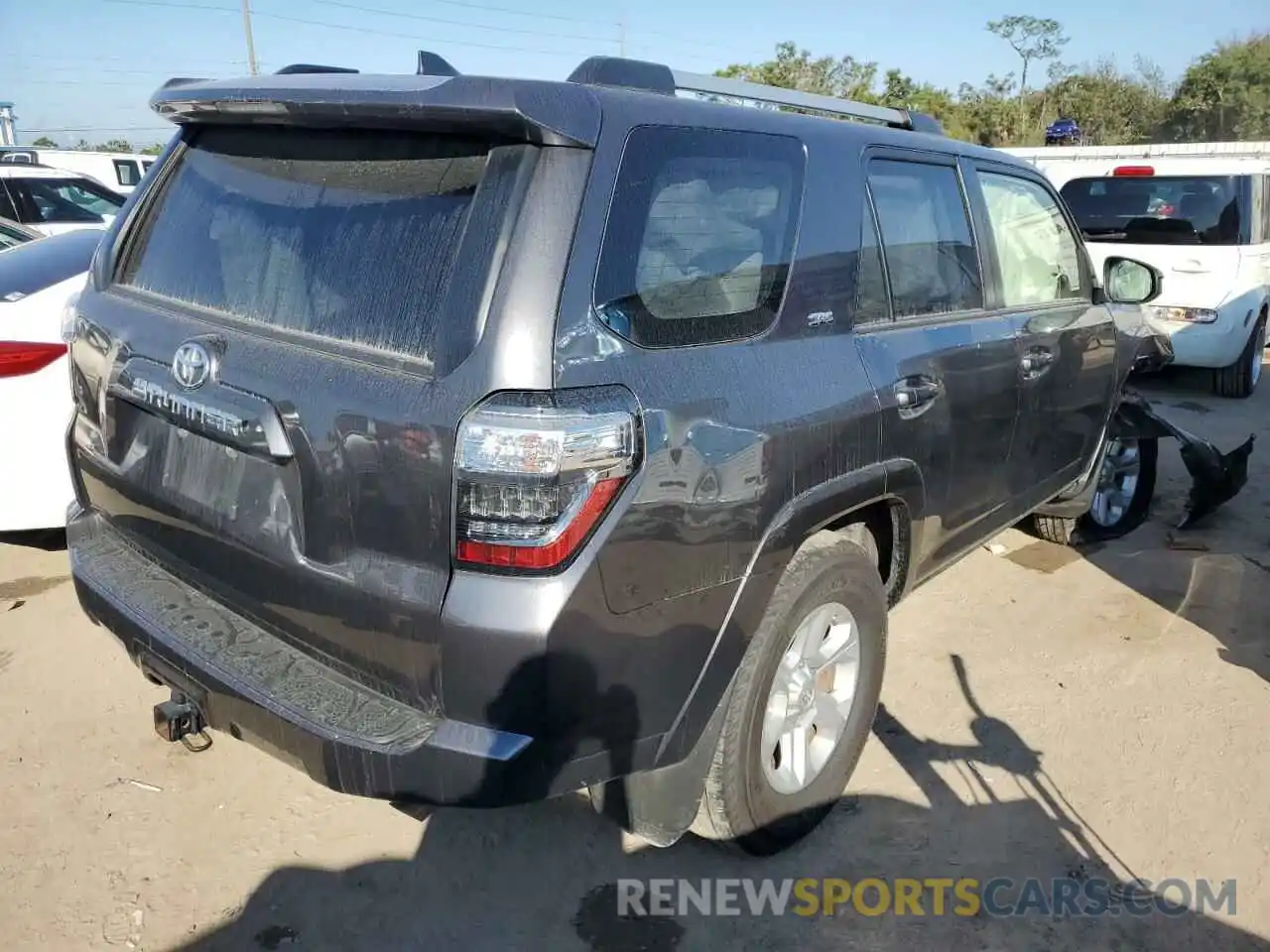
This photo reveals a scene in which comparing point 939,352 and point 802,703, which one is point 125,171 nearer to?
point 939,352

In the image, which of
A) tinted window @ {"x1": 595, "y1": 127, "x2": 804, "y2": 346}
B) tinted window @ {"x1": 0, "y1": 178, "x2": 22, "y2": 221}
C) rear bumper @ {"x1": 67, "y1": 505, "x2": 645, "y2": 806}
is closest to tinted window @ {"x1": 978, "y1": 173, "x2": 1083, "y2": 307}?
tinted window @ {"x1": 595, "y1": 127, "x2": 804, "y2": 346}

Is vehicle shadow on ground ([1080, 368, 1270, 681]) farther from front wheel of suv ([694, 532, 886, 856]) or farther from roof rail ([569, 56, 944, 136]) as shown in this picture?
roof rail ([569, 56, 944, 136])

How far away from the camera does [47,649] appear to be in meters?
3.65

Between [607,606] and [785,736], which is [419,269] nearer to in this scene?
[607,606]

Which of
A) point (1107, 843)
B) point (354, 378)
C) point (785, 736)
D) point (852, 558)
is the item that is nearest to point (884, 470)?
point (852, 558)

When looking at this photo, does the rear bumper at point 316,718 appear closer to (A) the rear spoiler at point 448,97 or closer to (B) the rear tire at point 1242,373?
(A) the rear spoiler at point 448,97

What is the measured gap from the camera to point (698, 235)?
2188mm

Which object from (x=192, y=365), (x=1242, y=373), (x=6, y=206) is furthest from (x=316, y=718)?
(x=6, y=206)

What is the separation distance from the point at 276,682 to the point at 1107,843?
227cm

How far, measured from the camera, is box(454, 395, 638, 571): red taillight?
1789mm

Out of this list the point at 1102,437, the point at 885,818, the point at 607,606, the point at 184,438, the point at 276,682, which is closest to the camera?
the point at 607,606

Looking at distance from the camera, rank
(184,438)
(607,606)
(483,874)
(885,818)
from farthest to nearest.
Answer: (885,818) < (483,874) < (184,438) < (607,606)

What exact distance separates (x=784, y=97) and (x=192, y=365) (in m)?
1.70

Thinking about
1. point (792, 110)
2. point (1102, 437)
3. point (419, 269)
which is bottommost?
point (1102, 437)
